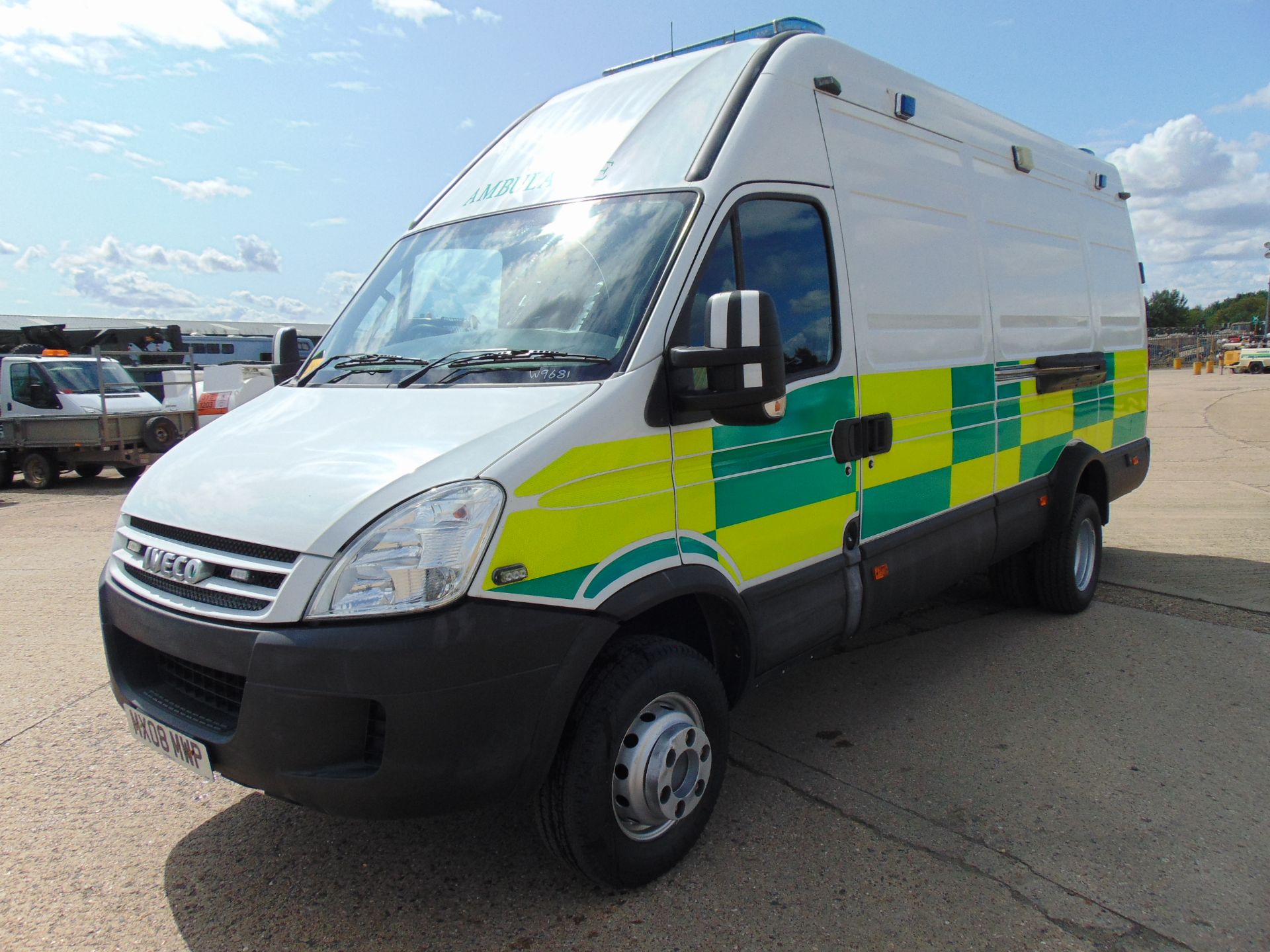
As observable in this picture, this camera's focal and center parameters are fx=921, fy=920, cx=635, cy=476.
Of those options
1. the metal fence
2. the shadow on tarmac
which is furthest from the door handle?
the metal fence

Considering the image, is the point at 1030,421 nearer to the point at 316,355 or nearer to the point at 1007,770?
the point at 1007,770

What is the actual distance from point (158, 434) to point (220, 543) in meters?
12.2

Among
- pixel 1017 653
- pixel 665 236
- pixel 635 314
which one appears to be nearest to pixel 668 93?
pixel 665 236

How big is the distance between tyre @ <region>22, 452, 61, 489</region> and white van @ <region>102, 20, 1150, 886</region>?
39.2ft

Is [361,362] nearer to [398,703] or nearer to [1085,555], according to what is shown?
[398,703]

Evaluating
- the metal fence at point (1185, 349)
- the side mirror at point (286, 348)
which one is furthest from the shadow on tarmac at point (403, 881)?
the metal fence at point (1185, 349)

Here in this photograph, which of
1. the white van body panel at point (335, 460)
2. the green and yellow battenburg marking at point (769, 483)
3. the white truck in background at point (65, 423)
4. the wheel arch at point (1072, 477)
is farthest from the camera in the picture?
the white truck in background at point (65, 423)

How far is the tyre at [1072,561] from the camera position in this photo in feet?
17.3

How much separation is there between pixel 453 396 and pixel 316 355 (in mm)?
1118

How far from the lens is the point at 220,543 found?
8.23 ft

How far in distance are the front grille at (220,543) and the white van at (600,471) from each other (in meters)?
0.01

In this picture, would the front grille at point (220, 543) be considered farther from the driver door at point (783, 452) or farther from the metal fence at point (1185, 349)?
the metal fence at point (1185, 349)

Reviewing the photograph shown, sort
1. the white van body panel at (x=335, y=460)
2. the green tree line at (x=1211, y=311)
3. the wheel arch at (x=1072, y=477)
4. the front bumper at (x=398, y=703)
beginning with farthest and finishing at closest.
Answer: the green tree line at (x=1211, y=311) → the wheel arch at (x=1072, y=477) → the white van body panel at (x=335, y=460) → the front bumper at (x=398, y=703)

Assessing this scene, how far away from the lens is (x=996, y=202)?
4.65 metres
